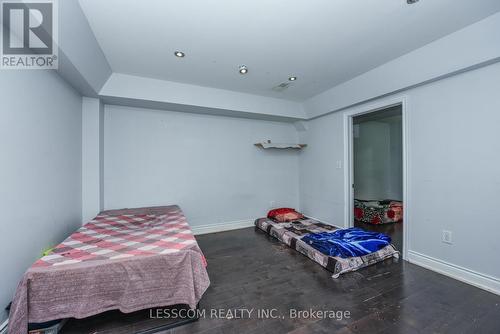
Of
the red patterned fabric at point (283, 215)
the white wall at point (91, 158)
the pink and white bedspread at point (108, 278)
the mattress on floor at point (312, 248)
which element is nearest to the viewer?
the pink and white bedspread at point (108, 278)

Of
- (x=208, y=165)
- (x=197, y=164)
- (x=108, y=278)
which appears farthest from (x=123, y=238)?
(x=208, y=165)

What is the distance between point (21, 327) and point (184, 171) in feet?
8.59

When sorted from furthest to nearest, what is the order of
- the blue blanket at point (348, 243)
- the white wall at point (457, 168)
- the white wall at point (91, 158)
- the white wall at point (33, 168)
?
the white wall at point (91, 158), the blue blanket at point (348, 243), the white wall at point (457, 168), the white wall at point (33, 168)

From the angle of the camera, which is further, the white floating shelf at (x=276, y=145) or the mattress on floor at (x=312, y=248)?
the white floating shelf at (x=276, y=145)

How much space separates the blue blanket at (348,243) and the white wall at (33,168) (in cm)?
299

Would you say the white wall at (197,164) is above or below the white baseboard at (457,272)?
above

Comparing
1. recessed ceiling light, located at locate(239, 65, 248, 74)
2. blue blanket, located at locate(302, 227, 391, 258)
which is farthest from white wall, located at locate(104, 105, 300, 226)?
blue blanket, located at locate(302, 227, 391, 258)

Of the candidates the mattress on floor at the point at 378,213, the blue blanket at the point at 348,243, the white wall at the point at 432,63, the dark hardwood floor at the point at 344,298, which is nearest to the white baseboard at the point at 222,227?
the dark hardwood floor at the point at 344,298

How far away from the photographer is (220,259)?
274 centimetres

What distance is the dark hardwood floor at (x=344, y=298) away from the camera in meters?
1.56

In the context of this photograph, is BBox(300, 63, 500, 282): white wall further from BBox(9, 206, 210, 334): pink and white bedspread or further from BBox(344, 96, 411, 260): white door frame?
BBox(9, 206, 210, 334): pink and white bedspread

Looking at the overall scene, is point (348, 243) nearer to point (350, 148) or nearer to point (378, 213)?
point (350, 148)

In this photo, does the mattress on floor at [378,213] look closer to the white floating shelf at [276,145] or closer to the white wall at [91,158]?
the white floating shelf at [276,145]

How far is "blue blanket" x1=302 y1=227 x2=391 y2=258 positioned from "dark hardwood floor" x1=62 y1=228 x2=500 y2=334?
21 cm
